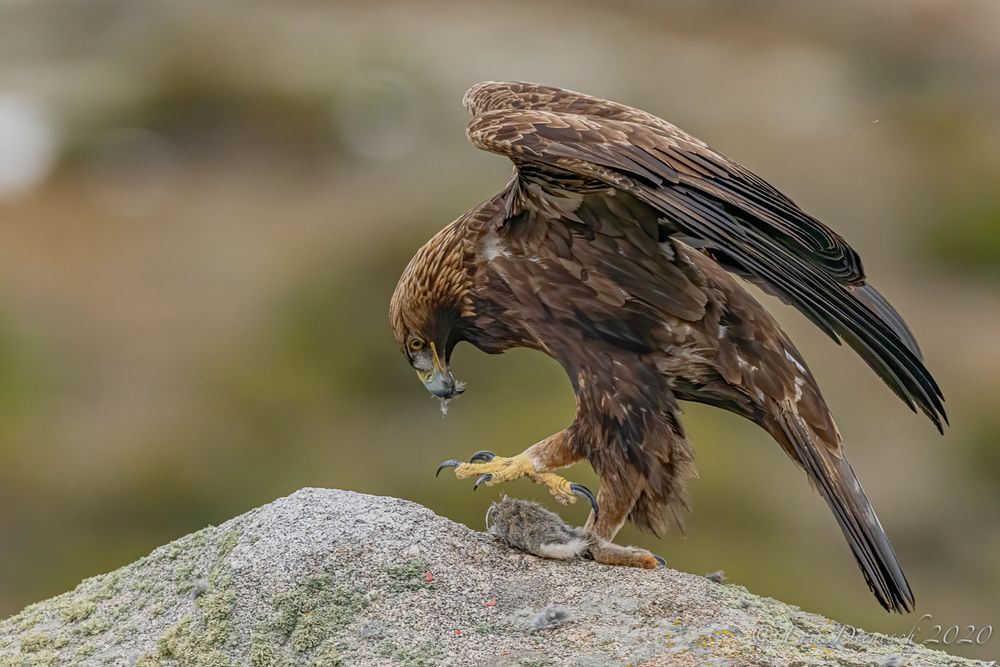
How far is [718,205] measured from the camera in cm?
471

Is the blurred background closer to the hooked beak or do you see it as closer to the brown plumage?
the hooked beak

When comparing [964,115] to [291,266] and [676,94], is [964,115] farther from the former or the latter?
[291,266]

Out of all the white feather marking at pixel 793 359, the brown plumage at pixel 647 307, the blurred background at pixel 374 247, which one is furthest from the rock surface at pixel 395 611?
the blurred background at pixel 374 247

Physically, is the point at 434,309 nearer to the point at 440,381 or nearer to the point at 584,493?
the point at 440,381

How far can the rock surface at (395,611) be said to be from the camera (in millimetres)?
4574

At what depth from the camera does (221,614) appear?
4781 millimetres

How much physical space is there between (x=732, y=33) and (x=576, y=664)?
694 inches

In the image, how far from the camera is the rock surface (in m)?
4.57

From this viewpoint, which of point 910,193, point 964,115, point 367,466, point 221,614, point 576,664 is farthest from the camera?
point 964,115

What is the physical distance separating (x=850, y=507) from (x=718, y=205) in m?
1.19

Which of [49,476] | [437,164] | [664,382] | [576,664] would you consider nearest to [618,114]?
[664,382]

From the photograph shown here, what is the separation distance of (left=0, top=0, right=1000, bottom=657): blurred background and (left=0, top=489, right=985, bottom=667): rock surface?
513cm

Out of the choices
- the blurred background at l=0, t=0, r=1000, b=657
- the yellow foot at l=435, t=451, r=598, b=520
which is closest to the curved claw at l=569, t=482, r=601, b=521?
the yellow foot at l=435, t=451, r=598, b=520

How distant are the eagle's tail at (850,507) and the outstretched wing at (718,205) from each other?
1.18 ft
